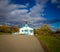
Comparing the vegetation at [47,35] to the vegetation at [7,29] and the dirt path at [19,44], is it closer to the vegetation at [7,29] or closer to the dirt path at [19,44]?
the vegetation at [7,29]

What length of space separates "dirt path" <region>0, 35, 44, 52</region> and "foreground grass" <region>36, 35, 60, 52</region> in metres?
0.13

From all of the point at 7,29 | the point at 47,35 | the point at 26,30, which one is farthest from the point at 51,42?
the point at 7,29

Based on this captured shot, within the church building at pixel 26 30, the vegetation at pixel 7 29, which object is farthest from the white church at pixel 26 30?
the vegetation at pixel 7 29

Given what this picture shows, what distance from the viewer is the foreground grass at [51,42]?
4105mm

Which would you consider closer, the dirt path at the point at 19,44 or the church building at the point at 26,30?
the dirt path at the point at 19,44

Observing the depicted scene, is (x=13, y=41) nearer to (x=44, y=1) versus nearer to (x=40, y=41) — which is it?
(x=40, y=41)

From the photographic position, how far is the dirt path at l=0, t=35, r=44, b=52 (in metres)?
4.02

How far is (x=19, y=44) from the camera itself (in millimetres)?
4062

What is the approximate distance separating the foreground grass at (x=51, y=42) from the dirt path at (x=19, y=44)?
0.13 m

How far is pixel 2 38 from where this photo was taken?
4.09 metres

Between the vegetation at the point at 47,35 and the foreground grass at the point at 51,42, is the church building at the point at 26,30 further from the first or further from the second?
the foreground grass at the point at 51,42

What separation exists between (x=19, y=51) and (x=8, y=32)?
0.49 meters

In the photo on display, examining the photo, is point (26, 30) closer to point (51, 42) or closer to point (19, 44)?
point (19, 44)

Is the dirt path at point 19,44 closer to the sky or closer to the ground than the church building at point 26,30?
closer to the ground
